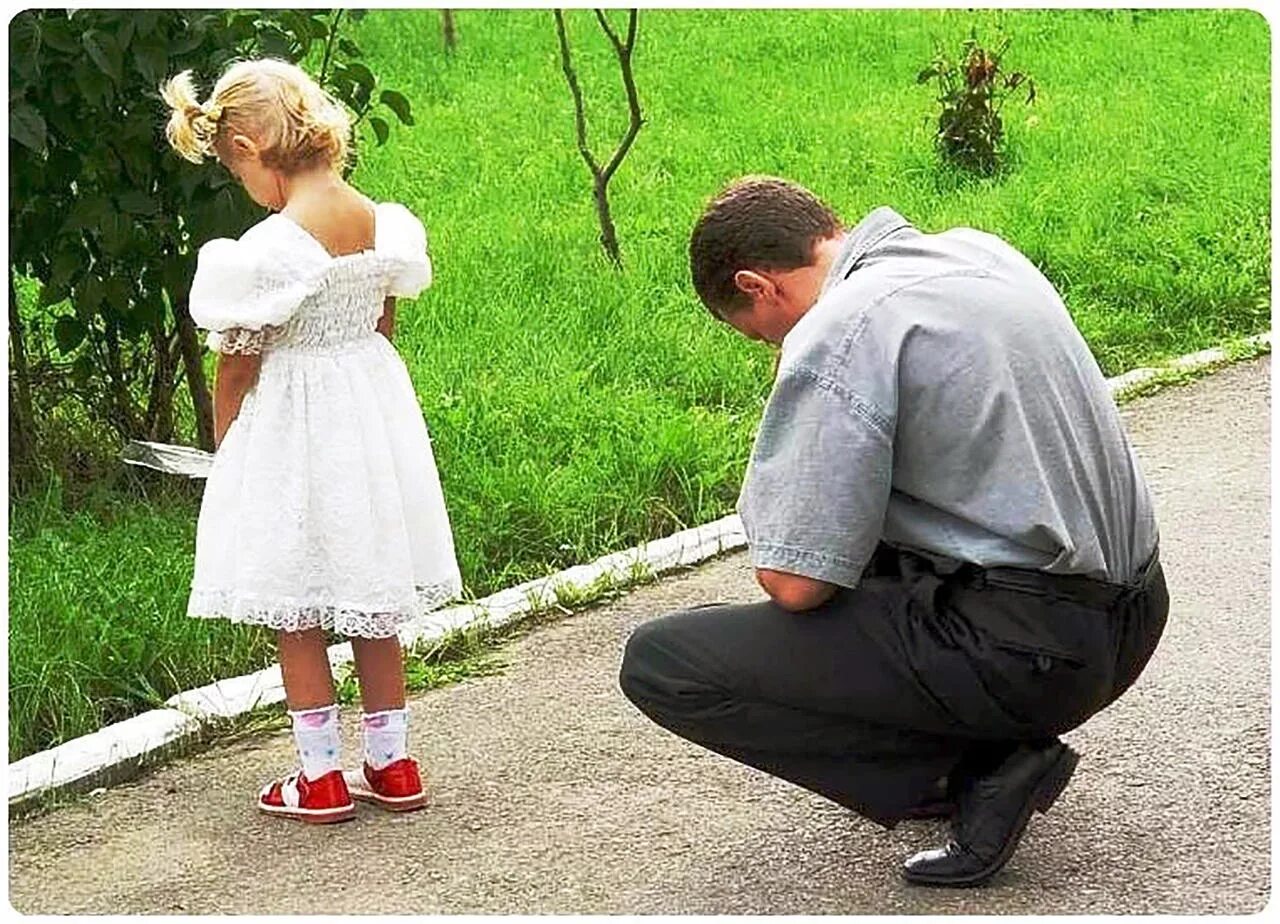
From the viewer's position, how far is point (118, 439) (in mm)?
7035

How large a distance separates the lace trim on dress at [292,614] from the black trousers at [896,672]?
589mm

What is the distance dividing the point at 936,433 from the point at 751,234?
1.58 feet

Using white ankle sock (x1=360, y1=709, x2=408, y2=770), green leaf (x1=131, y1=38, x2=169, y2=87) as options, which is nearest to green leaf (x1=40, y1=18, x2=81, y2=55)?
green leaf (x1=131, y1=38, x2=169, y2=87)

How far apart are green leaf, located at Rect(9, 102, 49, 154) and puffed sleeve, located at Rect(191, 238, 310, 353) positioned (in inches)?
68.2

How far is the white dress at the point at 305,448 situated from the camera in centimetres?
434

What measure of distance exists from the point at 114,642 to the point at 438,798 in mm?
1014

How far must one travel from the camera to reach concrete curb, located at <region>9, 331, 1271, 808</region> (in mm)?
4688

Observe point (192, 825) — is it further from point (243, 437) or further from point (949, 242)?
point (949, 242)

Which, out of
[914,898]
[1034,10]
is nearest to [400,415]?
[914,898]

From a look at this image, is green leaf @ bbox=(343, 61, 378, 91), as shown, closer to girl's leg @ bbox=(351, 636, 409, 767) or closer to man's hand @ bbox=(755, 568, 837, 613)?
girl's leg @ bbox=(351, 636, 409, 767)

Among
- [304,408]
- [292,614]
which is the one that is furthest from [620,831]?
[304,408]

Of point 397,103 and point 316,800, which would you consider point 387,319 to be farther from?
point 397,103

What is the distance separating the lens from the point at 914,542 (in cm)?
392

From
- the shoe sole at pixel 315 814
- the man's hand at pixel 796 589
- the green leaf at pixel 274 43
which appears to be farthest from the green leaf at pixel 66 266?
the man's hand at pixel 796 589
